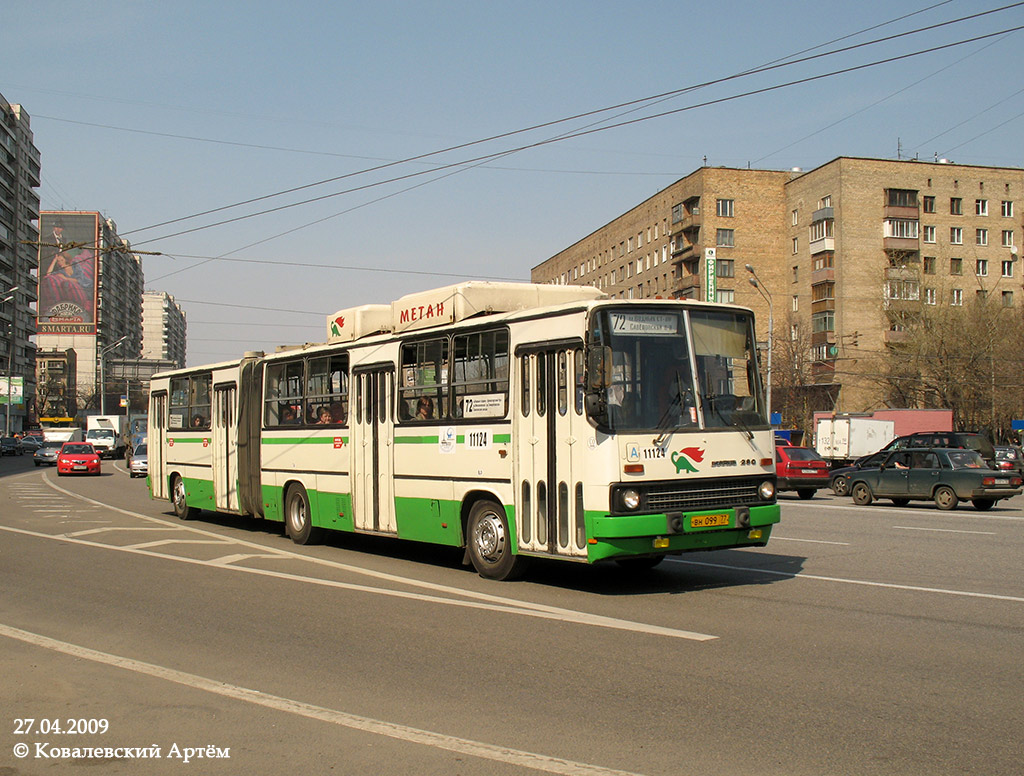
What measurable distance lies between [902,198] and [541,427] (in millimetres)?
67329

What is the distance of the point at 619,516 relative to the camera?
31.4 feet

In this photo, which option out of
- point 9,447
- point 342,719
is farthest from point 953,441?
point 9,447

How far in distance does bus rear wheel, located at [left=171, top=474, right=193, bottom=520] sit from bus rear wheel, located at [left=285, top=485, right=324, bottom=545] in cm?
518

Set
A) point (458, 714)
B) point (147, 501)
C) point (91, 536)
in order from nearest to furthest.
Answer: point (458, 714)
point (91, 536)
point (147, 501)

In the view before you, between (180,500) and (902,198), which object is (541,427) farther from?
(902,198)

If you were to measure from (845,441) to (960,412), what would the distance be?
16.3m

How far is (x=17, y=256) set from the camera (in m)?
110

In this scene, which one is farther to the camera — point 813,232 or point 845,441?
point 813,232

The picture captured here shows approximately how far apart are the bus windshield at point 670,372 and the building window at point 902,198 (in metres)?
65.1

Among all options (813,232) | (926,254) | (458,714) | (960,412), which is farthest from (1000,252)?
(458,714)

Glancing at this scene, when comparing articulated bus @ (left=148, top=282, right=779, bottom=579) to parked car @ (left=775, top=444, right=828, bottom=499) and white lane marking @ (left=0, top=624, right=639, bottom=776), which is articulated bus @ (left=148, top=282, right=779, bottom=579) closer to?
white lane marking @ (left=0, top=624, right=639, bottom=776)

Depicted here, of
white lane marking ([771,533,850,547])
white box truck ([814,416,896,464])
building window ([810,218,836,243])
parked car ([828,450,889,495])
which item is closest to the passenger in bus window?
white lane marking ([771,533,850,547])

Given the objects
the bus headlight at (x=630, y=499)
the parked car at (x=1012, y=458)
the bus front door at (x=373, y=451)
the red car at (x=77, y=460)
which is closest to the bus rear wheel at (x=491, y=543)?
the bus headlight at (x=630, y=499)

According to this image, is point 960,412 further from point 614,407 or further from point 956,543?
point 614,407
